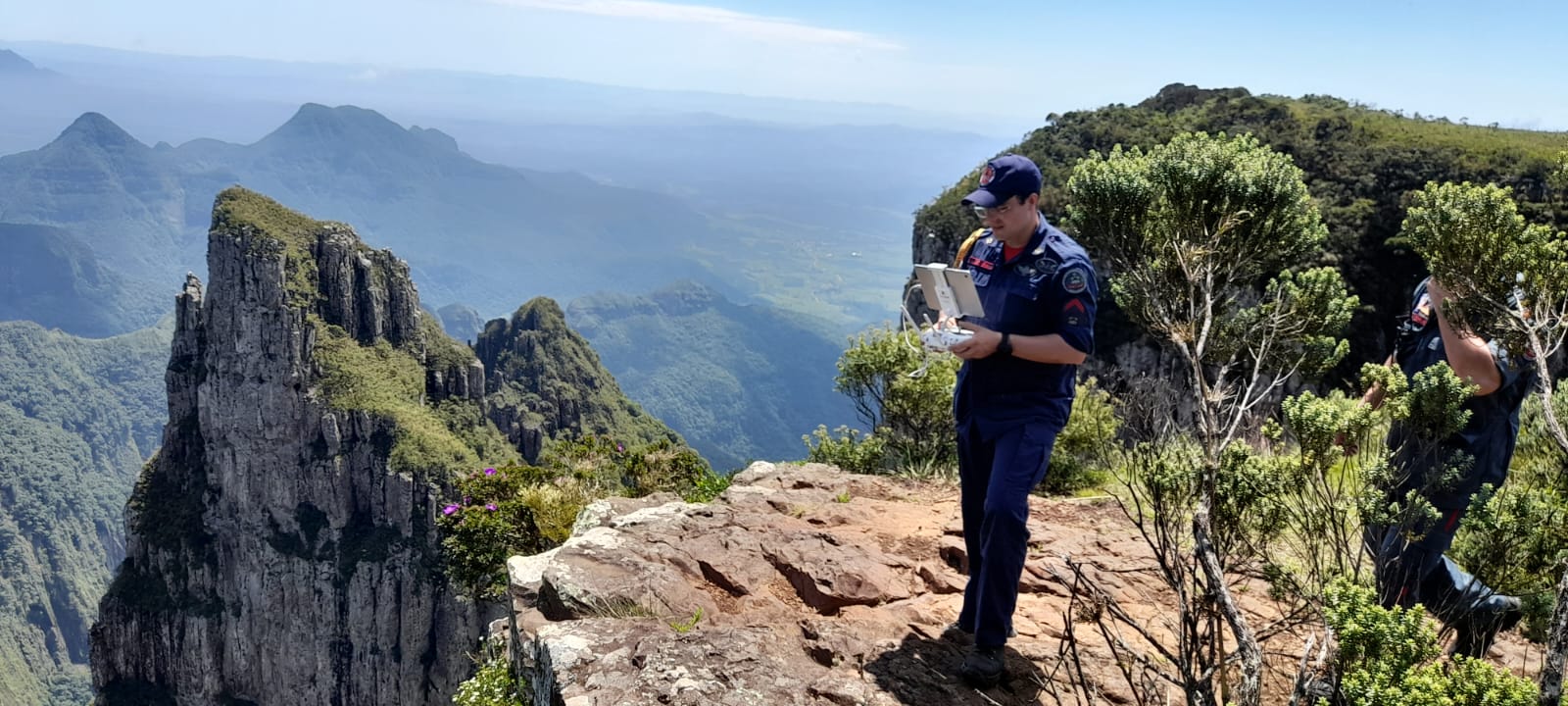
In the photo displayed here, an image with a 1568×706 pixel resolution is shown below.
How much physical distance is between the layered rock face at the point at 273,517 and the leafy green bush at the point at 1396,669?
56.4 metres

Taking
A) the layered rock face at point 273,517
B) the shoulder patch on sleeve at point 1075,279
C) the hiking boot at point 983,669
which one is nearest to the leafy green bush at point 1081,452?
the shoulder patch on sleeve at point 1075,279

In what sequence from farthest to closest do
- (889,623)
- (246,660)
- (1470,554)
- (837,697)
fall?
(246,660) → (889,623) → (1470,554) → (837,697)

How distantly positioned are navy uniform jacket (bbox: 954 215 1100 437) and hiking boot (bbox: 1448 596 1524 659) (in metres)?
1.88

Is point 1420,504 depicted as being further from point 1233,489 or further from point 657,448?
point 657,448

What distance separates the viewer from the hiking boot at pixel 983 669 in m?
3.91

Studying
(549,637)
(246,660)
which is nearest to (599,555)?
(549,637)

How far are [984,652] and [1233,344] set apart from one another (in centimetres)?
192

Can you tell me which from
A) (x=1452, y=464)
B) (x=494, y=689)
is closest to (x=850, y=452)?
(x=494, y=689)

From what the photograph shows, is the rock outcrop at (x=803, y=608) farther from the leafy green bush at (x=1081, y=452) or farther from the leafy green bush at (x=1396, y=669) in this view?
the leafy green bush at (x=1081, y=452)

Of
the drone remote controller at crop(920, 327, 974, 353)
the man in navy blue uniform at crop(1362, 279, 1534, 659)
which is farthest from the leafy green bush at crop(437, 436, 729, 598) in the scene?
the man in navy blue uniform at crop(1362, 279, 1534, 659)

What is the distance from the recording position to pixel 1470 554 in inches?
167

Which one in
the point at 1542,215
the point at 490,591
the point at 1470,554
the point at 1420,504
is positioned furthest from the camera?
the point at 1542,215

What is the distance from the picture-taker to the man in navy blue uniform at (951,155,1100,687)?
13.0 ft

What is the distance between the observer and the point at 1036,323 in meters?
4.16
